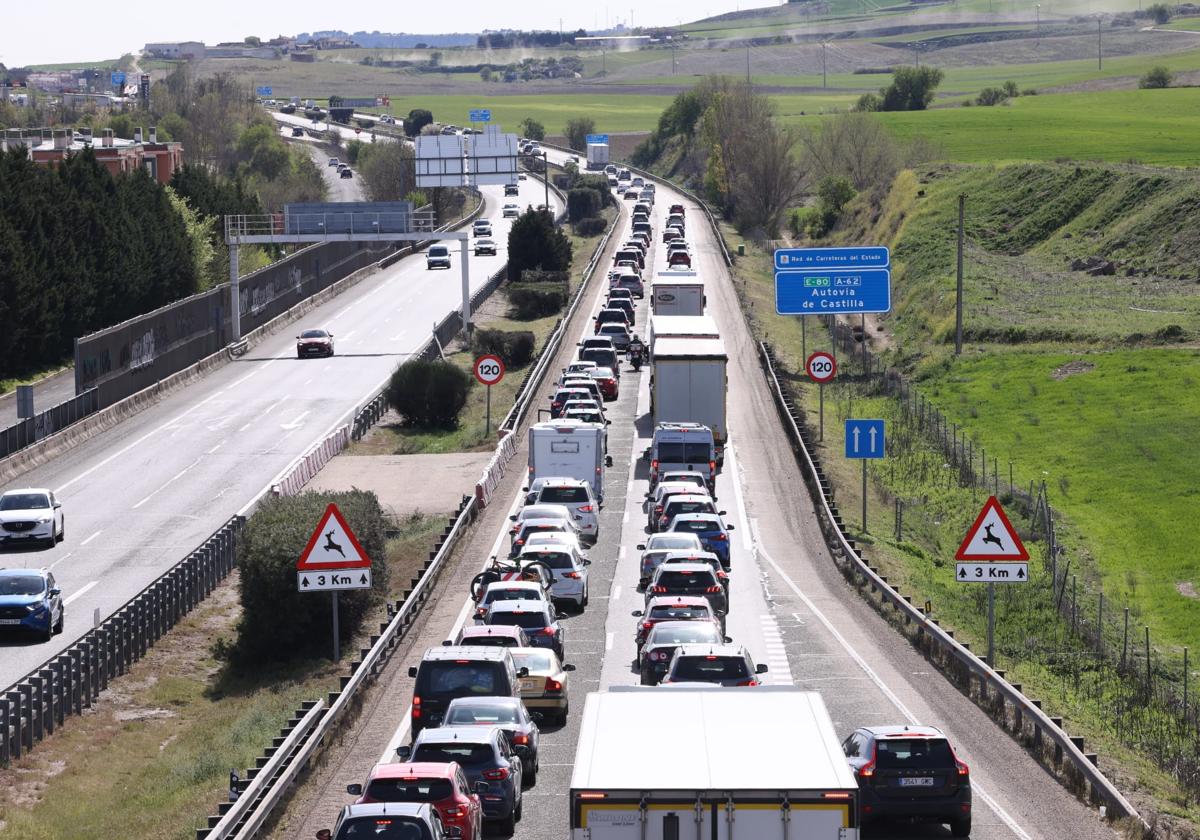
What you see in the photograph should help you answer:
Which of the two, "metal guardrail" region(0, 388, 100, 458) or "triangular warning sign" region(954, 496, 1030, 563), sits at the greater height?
"triangular warning sign" region(954, 496, 1030, 563)

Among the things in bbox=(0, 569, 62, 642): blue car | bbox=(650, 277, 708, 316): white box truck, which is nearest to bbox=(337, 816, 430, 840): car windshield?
bbox=(0, 569, 62, 642): blue car

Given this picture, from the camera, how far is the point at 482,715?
2167cm

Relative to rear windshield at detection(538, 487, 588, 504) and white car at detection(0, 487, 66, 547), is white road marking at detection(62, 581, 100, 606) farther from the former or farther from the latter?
rear windshield at detection(538, 487, 588, 504)

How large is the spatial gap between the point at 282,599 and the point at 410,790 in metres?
17.9

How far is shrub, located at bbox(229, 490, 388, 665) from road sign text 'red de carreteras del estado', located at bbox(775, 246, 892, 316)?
30.9 metres

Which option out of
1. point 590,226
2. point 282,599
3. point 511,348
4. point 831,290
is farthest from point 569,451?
point 590,226

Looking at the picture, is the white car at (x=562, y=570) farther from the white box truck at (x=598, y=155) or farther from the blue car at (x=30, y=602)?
the white box truck at (x=598, y=155)

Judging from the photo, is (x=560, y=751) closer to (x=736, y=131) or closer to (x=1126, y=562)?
(x=1126, y=562)

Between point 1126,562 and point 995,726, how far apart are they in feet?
69.3

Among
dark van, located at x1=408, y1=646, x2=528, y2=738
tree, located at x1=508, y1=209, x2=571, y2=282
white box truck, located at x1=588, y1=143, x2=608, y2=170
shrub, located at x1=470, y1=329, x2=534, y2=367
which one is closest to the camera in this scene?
dark van, located at x1=408, y1=646, x2=528, y2=738

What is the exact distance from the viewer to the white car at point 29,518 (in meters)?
42.9

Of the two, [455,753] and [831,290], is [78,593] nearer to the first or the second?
[455,753]

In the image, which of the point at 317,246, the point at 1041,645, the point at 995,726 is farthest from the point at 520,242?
the point at 995,726

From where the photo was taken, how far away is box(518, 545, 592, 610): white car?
1363 inches
